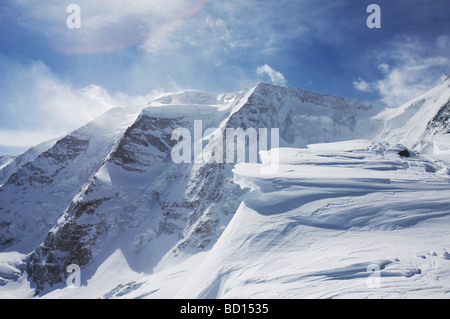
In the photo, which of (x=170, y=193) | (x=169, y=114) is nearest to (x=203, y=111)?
(x=169, y=114)

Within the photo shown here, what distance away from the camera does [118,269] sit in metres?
57.1

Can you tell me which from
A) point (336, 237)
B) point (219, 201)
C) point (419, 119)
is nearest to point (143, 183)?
point (219, 201)

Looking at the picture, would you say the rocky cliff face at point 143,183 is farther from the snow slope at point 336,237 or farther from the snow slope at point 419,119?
the snow slope at point 336,237

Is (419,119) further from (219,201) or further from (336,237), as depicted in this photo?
(336,237)

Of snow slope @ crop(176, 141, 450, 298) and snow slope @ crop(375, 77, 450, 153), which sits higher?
snow slope @ crop(375, 77, 450, 153)

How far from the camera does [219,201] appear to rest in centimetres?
6125

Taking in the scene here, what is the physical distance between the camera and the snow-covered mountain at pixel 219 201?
9.43 metres

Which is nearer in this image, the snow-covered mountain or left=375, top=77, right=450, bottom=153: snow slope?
the snow-covered mountain

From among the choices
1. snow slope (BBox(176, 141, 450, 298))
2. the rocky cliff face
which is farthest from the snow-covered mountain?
the rocky cliff face

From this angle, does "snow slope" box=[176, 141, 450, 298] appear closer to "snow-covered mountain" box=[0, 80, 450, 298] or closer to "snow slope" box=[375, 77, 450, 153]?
"snow-covered mountain" box=[0, 80, 450, 298]

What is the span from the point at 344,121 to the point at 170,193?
220ft

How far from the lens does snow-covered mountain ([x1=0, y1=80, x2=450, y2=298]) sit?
30.9 feet

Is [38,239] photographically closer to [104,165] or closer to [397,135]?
[104,165]

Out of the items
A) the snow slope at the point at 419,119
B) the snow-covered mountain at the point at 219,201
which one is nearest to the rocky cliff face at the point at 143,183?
the snow-covered mountain at the point at 219,201
